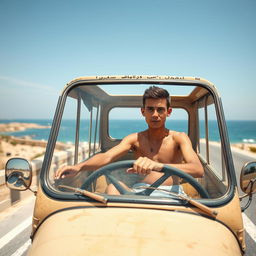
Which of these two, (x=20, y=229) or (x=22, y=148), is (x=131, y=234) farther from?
(x=22, y=148)

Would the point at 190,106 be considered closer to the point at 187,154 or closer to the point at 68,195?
the point at 187,154

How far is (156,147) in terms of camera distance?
6.97ft

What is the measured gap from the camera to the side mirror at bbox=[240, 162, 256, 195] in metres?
1.52

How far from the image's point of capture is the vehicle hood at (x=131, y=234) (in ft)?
3.62

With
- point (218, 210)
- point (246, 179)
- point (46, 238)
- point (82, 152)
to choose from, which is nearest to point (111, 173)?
point (46, 238)

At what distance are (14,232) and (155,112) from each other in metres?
2.95

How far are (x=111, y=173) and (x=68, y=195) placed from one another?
0.30 meters

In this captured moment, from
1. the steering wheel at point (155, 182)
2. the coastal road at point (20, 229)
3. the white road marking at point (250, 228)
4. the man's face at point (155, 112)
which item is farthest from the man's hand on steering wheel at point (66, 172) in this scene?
the white road marking at point (250, 228)

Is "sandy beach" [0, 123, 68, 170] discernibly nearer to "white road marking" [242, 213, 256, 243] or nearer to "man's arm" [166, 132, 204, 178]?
"white road marking" [242, 213, 256, 243]

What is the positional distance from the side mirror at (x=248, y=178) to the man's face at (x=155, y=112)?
730 mm

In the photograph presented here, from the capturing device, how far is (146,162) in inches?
58.3

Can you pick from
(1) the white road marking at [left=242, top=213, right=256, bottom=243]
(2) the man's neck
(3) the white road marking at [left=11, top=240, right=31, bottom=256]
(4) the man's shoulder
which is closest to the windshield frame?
(2) the man's neck

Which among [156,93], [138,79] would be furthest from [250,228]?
[138,79]

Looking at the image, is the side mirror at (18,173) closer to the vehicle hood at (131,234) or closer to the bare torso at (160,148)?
the vehicle hood at (131,234)
